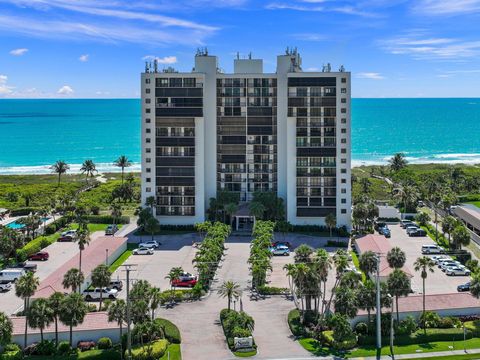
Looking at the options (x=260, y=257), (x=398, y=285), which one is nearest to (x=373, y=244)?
(x=260, y=257)

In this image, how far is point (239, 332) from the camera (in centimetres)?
5106

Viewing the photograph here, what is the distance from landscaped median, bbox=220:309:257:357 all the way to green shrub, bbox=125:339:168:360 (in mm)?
5885

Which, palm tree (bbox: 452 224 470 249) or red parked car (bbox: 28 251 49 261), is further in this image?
red parked car (bbox: 28 251 49 261)

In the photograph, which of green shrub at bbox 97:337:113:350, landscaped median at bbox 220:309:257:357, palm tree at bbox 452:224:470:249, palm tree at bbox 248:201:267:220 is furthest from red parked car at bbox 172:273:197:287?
palm tree at bbox 452:224:470:249

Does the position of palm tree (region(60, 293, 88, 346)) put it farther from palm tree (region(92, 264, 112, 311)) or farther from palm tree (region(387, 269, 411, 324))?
palm tree (region(387, 269, 411, 324))

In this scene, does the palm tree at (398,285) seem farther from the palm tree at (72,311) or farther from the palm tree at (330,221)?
the palm tree at (330,221)

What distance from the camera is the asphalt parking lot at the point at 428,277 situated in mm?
65500

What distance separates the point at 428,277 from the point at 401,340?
19.4m

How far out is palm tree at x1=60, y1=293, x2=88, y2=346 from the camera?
160ft

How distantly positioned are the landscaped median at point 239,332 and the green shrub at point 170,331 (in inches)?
173

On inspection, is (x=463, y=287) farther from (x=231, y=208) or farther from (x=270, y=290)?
(x=231, y=208)

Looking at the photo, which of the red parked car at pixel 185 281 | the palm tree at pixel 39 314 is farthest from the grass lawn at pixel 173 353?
the red parked car at pixel 185 281

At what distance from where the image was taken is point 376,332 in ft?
170

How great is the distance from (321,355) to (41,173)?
491ft
